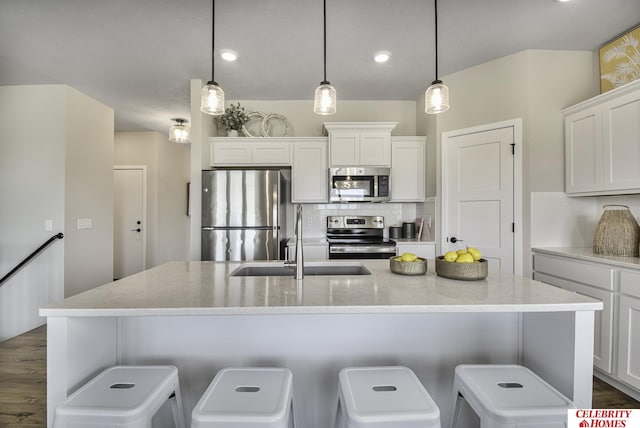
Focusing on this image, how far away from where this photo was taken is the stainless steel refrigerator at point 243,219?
9.92ft

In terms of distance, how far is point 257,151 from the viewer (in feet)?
11.6

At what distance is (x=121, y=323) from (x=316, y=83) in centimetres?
288

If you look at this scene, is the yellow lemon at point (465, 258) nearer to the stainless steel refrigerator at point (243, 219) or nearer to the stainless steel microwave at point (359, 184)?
the stainless steel refrigerator at point (243, 219)

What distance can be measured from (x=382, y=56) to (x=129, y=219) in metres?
4.82

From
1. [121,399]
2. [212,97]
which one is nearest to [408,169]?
[212,97]

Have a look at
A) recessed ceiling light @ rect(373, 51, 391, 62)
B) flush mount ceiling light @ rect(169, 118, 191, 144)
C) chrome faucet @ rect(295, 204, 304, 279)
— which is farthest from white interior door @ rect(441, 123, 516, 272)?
flush mount ceiling light @ rect(169, 118, 191, 144)

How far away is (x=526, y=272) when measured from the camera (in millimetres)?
2689

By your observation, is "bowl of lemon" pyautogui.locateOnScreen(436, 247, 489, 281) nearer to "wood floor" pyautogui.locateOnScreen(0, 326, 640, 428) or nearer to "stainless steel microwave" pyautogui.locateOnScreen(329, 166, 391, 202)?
"wood floor" pyautogui.locateOnScreen(0, 326, 640, 428)

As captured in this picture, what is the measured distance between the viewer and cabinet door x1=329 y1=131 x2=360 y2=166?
3453 millimetres

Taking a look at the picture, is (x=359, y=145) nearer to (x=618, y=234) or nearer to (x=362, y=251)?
(x=362, y=251)

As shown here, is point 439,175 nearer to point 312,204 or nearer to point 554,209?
point 554,209

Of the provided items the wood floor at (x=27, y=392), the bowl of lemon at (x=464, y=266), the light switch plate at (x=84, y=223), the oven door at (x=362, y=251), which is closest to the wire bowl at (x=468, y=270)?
the bowl of lemon at (x=464, y=266)

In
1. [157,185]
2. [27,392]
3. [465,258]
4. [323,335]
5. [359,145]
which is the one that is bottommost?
[27,392]

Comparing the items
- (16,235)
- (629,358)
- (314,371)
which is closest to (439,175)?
(629,358)
